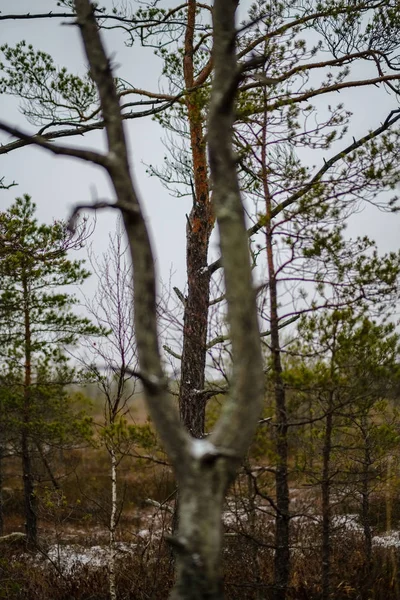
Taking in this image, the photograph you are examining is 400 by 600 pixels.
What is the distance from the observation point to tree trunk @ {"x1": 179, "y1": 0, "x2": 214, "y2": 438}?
6332 mm

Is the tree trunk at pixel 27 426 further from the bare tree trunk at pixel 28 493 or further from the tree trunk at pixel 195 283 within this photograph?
the tree trunk at pixel 195 283

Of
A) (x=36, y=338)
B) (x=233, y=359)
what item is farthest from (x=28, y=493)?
(x=233, y=359)

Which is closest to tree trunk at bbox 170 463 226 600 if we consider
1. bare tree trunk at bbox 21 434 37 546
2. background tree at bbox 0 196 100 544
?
background tree at bbox 0 196 100 544

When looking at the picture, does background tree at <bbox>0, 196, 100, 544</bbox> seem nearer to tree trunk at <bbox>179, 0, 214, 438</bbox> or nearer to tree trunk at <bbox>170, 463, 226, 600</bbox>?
tree trunk at <bbox>179, 0, 214, 438</bbox>

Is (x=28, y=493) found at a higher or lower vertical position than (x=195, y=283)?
lower

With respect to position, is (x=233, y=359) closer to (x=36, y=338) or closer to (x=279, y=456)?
(x=279, y=456)

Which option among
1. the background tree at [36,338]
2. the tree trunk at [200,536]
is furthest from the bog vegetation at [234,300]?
the background tree at [36,338]

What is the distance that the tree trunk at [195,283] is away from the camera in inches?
249

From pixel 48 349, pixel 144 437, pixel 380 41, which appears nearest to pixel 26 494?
pixel 48 349

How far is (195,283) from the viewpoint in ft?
21.8

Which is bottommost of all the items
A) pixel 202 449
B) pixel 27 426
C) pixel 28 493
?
pixel 28 493

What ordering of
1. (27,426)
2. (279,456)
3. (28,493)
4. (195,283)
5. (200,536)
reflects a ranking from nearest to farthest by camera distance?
(200,536), (279,456), (195,283), (27,426), (28,493)

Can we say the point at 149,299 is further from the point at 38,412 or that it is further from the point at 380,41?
the point at 38,412

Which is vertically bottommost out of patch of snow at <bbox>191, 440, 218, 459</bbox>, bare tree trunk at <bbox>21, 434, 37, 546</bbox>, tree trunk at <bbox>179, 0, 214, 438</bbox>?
bare tree trunk at <bbox>21, 434, 37, 546</bbox>
